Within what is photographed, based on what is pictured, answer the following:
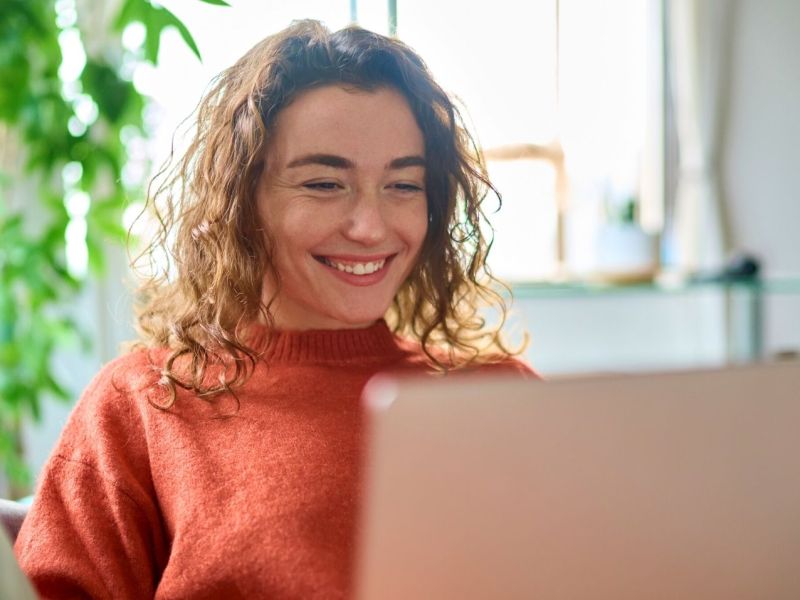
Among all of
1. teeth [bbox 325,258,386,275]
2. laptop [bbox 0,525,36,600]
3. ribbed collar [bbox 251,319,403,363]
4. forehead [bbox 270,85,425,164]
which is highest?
forehead [bbox 270,85,425,164]

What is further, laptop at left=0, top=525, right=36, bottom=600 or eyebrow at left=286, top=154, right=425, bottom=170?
eyebrow at left=286, top=154, right=425, bottom=170

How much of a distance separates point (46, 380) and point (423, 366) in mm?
1146

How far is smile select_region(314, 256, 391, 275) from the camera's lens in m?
1.22

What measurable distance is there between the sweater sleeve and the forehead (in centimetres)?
37

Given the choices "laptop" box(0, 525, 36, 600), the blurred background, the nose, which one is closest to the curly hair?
the nose

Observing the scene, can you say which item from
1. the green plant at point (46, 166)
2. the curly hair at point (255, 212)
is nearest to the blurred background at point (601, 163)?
the green plant at point (46, 166)

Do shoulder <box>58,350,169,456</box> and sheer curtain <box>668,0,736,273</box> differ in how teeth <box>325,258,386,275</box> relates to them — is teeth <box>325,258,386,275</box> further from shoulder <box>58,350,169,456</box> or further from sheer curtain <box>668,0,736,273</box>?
sheer curtain <box>668,0,736,273</box>

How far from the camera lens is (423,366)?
1.30 metres

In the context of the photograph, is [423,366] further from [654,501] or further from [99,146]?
[99,146]

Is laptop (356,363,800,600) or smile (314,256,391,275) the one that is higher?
smile (314,256,391,275)

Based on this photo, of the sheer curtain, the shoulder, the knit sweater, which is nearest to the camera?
the knit sweater

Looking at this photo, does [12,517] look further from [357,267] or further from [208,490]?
[357,267]

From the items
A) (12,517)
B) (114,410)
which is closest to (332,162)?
(114,410)

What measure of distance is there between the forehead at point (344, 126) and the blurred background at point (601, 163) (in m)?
1.27
